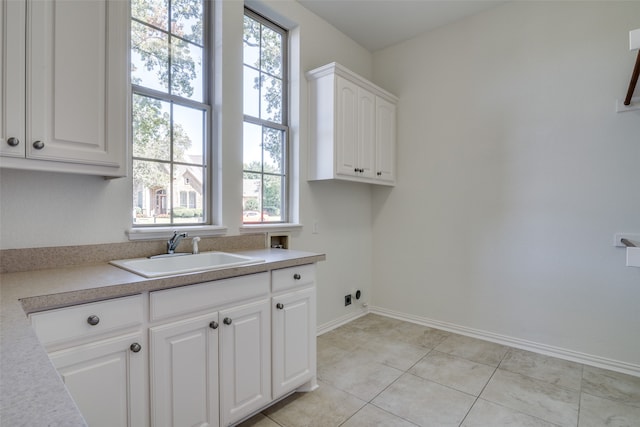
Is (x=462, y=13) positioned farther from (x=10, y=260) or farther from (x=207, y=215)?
(x=10, y=260)

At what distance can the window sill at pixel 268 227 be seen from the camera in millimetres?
2416

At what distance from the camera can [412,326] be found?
327 centimetres

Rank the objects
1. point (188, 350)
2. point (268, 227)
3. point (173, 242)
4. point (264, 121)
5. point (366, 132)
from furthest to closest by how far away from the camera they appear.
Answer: point (366, 132) → point (264, 121) → point (268, 227) → point (173, 242) → point (188, 350)

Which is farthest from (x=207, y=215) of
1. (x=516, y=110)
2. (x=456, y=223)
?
(x=516, y=110)

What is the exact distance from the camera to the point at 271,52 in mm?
2799

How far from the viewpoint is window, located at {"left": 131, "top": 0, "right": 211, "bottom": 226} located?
6.45ft

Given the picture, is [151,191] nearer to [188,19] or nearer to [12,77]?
[12,77]

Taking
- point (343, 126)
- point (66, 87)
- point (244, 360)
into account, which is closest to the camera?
point (66, 87)

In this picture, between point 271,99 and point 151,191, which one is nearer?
point 151,191

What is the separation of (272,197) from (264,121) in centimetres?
63

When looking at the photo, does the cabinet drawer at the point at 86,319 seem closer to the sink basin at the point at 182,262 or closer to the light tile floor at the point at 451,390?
Answer: the sink basin at the point at 182,262

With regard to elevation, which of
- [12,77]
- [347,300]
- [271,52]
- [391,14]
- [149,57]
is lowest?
[347,300]

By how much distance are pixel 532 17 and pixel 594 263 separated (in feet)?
6.63

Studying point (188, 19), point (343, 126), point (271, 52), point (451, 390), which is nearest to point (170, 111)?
point (188, 19)
